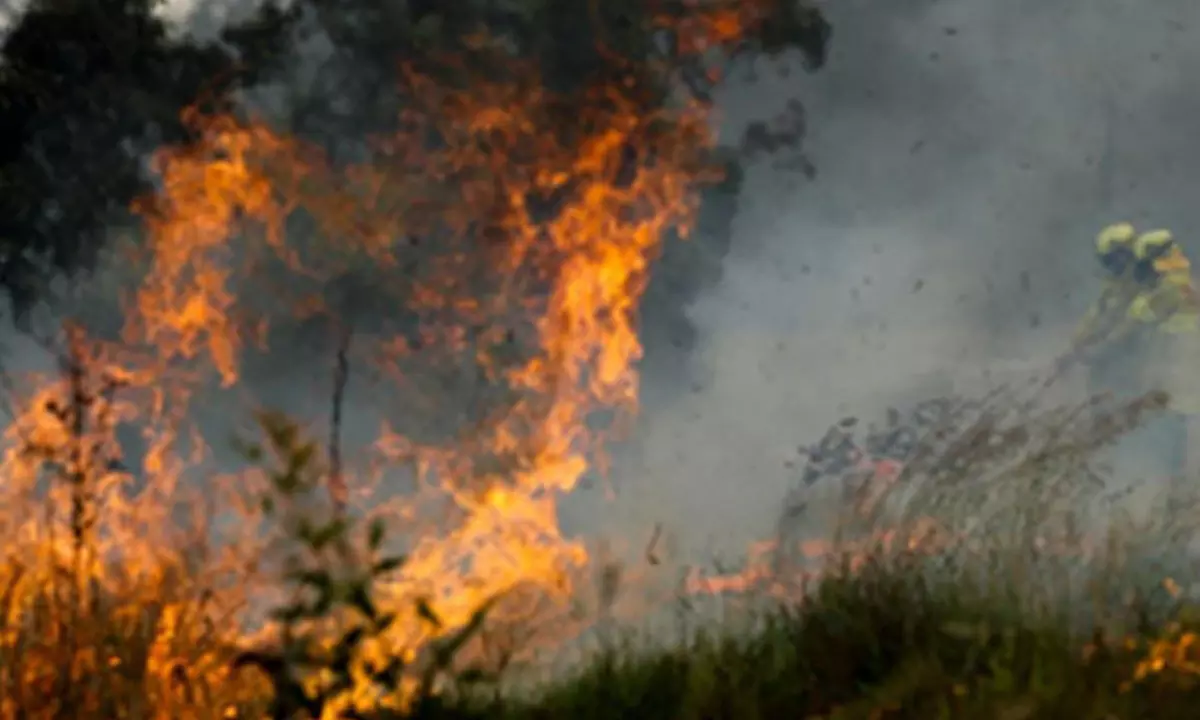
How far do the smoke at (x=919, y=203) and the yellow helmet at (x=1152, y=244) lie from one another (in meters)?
0.83

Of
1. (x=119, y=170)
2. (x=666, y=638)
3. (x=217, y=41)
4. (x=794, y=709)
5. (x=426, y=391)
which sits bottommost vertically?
(x=794, y=709)

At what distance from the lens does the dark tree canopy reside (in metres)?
5.72

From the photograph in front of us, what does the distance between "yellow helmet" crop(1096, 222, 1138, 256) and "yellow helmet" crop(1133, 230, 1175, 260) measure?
0.54 feet

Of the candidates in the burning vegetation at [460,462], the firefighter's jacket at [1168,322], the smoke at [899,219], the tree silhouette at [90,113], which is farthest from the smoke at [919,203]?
the tree silhouette at [90,113]

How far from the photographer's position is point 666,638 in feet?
10.2

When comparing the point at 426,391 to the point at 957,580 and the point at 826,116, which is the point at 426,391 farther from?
the point at 957,580

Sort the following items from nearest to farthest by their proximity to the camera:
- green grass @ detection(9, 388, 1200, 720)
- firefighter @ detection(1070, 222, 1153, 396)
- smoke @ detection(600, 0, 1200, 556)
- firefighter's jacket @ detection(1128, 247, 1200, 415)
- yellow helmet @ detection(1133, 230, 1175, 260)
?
green grass @ detection(9, 388, 1200, 720) < smoke @ detection(600, 0, 1200, 556) < yellow helmet @ detection(1133, 230, 1175, 260) < firefighter @ detection(1070, 222, 1153, 396) < firefighter's jacket @ detection(1128, 247, 1200, 415)

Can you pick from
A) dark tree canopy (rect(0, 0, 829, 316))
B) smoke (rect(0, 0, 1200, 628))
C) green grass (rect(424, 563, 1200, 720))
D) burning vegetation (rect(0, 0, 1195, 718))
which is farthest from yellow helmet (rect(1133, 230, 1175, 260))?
green grass (rect(424, 563, 1200, 720))

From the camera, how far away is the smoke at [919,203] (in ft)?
22.8

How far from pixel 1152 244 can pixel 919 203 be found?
112 inches

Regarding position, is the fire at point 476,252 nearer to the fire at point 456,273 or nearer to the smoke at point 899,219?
the fire at point 456,273

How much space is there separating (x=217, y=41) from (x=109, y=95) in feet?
1.80

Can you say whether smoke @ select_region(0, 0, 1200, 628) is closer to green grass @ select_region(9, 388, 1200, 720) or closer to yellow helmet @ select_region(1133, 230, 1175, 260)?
yellow helmet @ select_region(1133, 230, 1175, 260)

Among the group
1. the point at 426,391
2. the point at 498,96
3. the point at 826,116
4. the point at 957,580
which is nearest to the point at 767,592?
the point at 957,580
